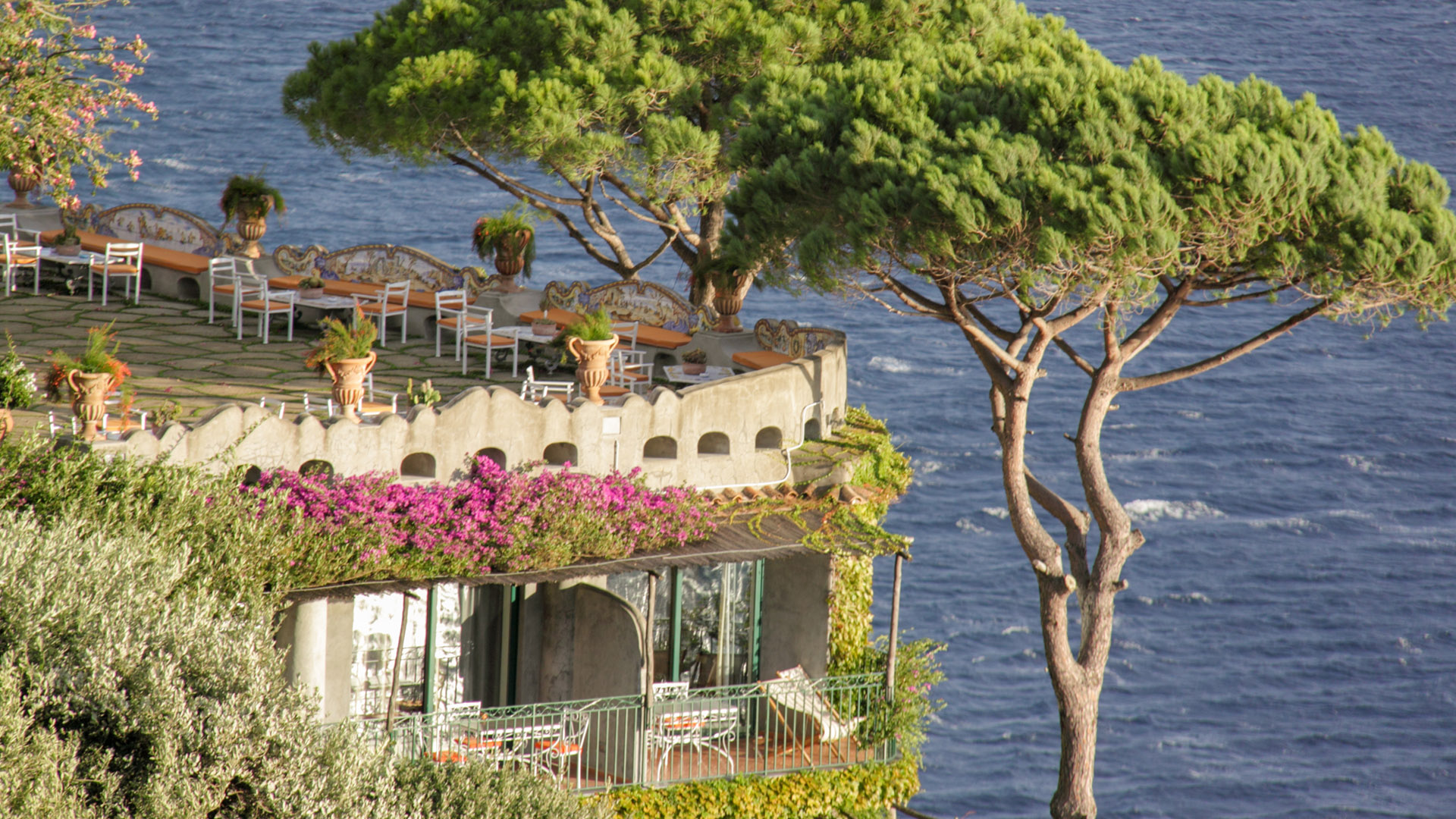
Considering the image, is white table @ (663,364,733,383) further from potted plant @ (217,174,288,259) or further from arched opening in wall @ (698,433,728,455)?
potted plant @ (217,174,288,259)

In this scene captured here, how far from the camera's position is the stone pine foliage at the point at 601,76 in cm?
2227

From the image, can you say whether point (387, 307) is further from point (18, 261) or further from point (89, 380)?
point (89, 380)

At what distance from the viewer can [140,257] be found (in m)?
23.7

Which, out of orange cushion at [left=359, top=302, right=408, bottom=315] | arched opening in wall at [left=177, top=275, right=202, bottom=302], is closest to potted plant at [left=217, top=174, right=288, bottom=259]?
arched opening in wall at [left=177, top=275, right=202, bottom=302]

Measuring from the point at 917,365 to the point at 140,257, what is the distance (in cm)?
5078

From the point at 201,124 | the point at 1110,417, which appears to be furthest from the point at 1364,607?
the point at 201,124

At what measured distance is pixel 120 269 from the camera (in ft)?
77.5

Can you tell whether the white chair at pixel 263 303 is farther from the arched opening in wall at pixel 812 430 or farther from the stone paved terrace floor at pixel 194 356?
the arched opening in wall at pixel 812 430

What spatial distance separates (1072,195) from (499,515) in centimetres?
768

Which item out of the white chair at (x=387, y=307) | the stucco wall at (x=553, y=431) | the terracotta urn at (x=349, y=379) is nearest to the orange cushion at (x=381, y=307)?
the white chair at (x=387, y=307)

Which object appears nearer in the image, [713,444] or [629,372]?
[713,444]

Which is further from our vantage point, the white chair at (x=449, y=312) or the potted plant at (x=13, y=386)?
the white chair at (x=449, y=312)

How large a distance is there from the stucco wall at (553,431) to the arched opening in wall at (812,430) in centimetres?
14

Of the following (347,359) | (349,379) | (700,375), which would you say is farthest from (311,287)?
(700,375)
